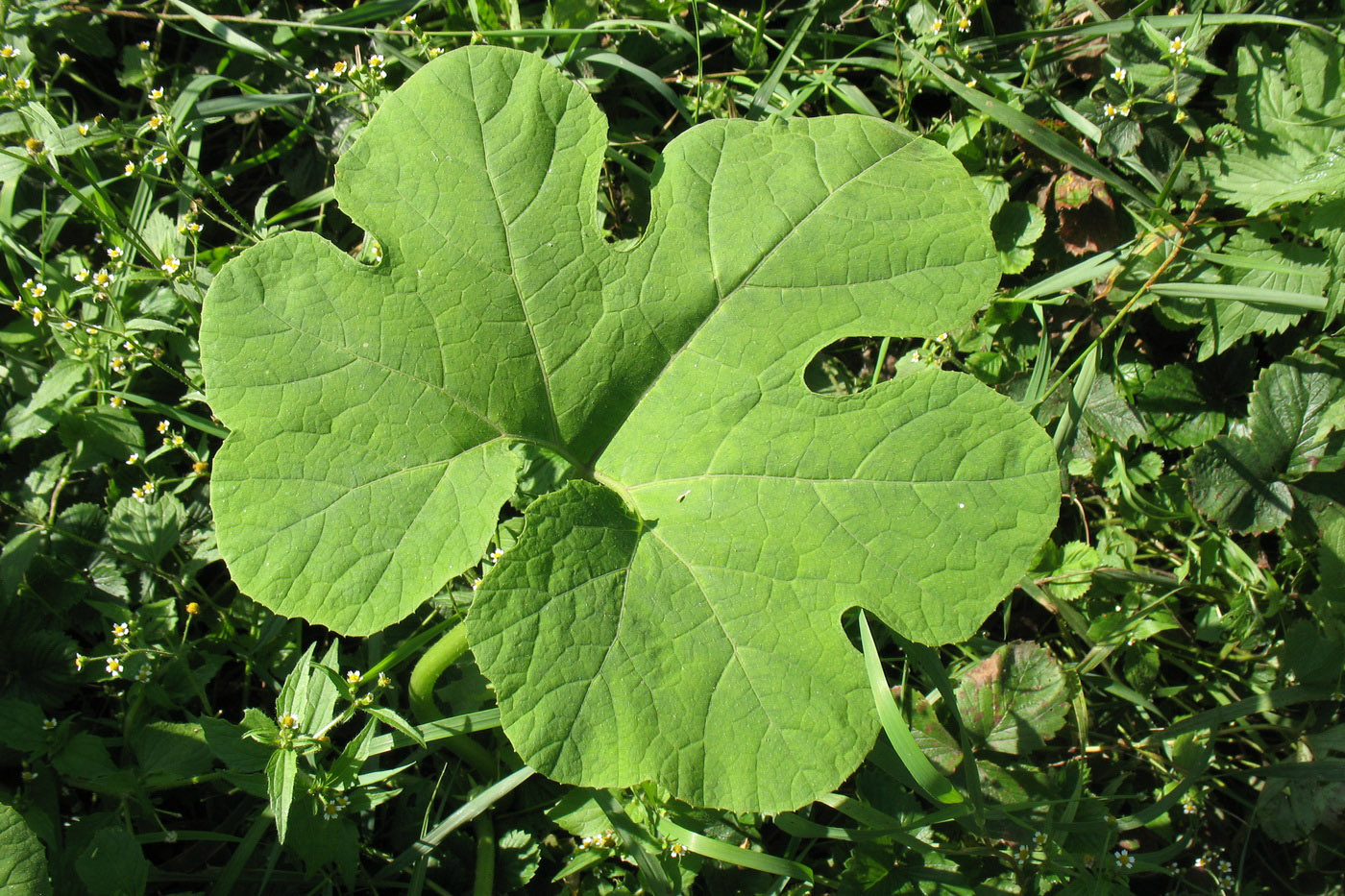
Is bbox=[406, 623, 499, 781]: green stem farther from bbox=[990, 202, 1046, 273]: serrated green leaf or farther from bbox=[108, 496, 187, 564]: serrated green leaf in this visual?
bbox=[990, 202, 1046, 273]: serrated green leaf

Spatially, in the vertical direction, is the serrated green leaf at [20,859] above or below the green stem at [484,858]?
above

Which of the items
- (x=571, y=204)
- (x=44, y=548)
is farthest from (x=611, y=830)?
(x=44, y=548)

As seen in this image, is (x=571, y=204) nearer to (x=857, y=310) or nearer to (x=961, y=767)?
(x=857, y=310)

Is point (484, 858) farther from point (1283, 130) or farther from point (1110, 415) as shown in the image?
point (1283, 130)

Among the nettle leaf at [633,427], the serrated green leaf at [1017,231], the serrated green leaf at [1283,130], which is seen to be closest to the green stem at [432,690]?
the nettle leaf at [633,427]

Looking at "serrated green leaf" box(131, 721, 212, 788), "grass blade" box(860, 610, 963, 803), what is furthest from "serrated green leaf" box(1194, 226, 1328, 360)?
"serrated green leaf" box(131, 721, 212, 788)

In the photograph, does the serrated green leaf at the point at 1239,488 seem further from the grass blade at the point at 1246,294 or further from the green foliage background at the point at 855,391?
the grass blade at the point at 1246,294

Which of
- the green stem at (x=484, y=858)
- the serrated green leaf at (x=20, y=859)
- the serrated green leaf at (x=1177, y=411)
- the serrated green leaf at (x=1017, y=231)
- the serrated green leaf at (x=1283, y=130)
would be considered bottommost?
the green stem at (x=484, y=858)

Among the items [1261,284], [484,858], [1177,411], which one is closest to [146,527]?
[484,858]
